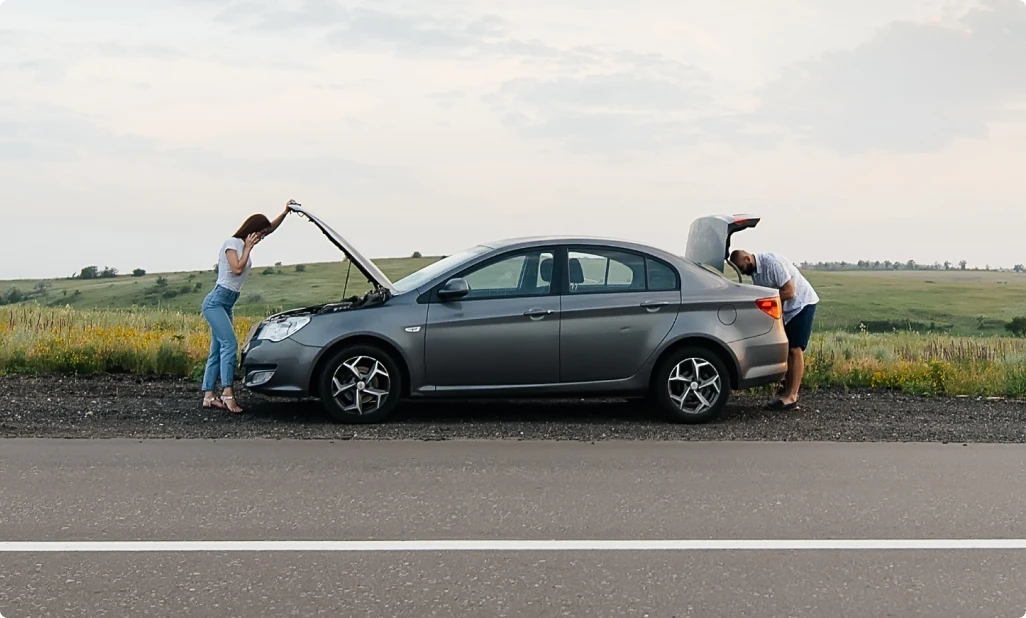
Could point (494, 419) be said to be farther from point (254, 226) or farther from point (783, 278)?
point (783, 278)

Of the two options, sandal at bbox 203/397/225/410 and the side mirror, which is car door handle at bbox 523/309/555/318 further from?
sandal at bbox 203/397/225/410

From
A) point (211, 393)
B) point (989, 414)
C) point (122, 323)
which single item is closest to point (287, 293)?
point (122, 323)

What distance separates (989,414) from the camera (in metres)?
11.0

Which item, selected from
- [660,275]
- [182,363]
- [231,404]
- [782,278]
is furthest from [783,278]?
[182,363]

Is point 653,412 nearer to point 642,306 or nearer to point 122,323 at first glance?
point 642,306

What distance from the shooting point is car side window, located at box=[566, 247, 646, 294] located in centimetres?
1002

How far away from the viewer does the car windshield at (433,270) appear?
9.93m

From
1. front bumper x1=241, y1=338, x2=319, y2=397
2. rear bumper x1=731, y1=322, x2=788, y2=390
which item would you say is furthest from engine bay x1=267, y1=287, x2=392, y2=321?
rear bumper x1=731, y1=322, x2=788, y2=390

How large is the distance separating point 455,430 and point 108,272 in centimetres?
4869

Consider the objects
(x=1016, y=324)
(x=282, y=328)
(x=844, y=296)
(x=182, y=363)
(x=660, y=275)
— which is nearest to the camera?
(x=282, y=328)

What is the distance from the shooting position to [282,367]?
9.52 metres

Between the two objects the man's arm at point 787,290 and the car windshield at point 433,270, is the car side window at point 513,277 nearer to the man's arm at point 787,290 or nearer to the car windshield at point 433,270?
the car windshield at point 433,270

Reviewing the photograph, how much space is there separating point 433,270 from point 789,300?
3.67 m

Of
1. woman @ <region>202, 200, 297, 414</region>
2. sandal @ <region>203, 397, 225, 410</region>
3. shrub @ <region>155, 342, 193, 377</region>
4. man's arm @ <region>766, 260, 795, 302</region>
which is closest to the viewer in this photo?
woman @ <region>202, 200, 297, 414</region>
